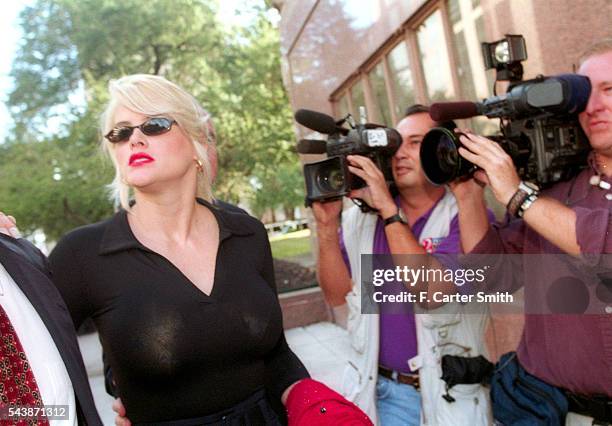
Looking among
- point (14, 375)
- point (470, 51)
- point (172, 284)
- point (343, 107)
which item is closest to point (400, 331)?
point (172, 284)

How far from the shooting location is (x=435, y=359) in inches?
88.8

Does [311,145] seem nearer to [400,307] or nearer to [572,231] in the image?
[400,307]

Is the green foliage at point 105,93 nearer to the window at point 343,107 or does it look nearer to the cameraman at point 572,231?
the window at point 343,107

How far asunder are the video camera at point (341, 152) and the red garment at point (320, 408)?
31.3 inches

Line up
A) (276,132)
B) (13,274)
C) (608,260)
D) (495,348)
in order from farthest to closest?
(276,132) → (495,348) → (608,260) → (13,274)

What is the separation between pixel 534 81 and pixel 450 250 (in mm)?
708

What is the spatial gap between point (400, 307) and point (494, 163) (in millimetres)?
755

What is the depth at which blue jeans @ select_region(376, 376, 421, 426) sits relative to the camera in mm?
2336

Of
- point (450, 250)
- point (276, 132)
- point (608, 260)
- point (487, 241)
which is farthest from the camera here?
point (276, 132)

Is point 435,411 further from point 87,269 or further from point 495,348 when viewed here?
point 495,348

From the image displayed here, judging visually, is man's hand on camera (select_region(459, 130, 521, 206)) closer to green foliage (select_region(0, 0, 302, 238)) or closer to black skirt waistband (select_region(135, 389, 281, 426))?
black skirt waistband (select_region(135, 389, 281, 426))

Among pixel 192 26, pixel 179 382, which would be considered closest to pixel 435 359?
pixel 179 382

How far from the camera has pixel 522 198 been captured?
188cm

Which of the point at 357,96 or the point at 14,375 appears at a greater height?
the point at 357,96
